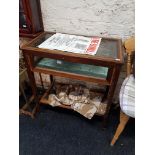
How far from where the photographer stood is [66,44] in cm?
125

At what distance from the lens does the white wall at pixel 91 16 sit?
4.25ft

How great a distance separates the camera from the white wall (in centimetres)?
129

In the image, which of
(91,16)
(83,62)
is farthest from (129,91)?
(91,16)

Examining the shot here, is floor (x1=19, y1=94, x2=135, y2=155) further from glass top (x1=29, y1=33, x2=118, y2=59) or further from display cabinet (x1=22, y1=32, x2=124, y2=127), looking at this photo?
glass top (x1=29, y1=33, x2=118, y2=59)

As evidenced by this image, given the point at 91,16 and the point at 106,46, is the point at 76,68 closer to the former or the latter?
the point at 106,46

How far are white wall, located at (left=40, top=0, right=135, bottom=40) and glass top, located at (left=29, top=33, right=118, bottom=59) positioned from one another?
4.1 inches

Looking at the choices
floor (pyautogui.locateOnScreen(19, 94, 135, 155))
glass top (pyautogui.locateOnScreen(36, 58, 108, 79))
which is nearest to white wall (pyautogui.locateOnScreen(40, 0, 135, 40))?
glass top (pyautogui.locateOnScreen(36, 58, 108, 79))

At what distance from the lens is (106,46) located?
126 centimetres

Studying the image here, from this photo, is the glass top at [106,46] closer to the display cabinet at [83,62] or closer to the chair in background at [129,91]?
the display cabinet at [83,62]

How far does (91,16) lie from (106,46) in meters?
0.29

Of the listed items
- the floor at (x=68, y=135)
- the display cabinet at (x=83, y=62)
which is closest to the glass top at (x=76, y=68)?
the display cabinet at (x=83, y=62)

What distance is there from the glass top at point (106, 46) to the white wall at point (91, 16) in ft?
0.35
